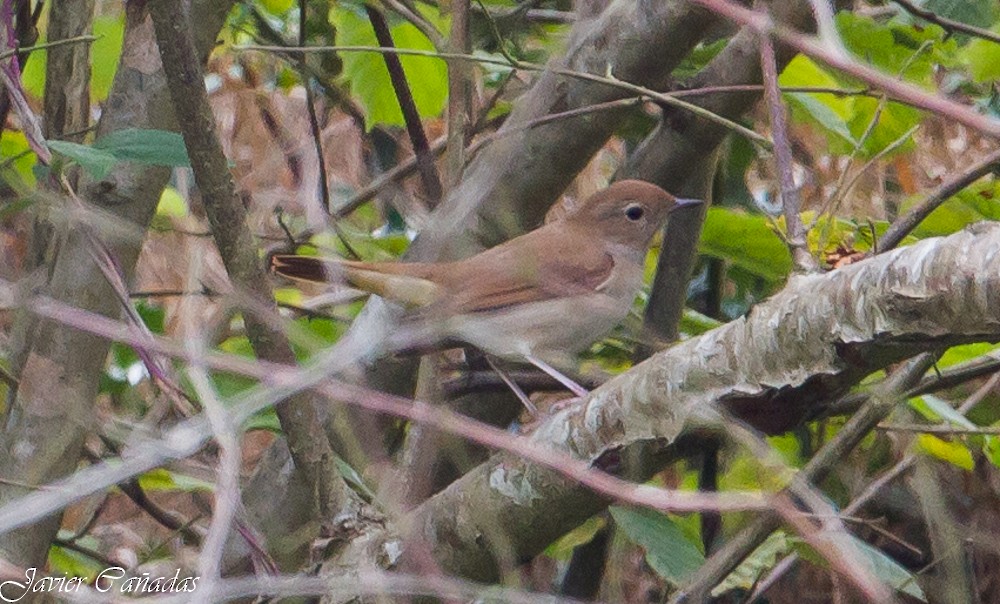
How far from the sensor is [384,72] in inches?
131

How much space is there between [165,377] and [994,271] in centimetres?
130

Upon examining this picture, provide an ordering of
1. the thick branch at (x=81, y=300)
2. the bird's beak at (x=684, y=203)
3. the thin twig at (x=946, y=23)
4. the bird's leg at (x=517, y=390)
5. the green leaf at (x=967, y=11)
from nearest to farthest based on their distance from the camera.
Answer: the thin twig at (x=946, y=23), the green leaf at (x=967, y=11), the thick branch at (x=81, y=300), the bird's leg at (x=517, y=390), the bird's beak at (x=684, y=203)

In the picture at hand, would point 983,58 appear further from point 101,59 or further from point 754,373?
point 101,59

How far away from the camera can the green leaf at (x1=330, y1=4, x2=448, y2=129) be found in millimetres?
3312

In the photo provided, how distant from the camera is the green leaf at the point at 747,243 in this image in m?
2.99

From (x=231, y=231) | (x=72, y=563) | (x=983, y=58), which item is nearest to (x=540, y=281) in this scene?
(x=983, y=58)

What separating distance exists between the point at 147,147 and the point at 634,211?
1933 millimetres

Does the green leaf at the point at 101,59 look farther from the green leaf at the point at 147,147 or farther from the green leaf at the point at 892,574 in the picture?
the green leaf at the point at 892,574

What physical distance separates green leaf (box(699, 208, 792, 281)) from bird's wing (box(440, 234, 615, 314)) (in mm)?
559

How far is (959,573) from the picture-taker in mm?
2613

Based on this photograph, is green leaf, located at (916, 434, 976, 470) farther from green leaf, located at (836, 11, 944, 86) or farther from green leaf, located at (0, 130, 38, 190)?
green leaf, located at (0, 130, 38, 190)

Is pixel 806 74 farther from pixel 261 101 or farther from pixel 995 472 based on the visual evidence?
pixel 261 101

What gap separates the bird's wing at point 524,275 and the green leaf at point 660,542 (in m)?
1.02

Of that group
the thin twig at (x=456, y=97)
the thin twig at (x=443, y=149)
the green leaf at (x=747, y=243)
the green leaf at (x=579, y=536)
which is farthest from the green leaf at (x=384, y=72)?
the green leaf at (x=579, y=536)
